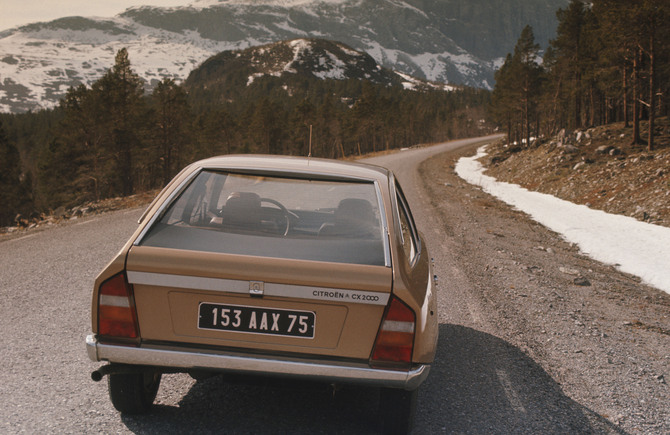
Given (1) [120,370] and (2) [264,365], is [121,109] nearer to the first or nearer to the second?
(1) [120,370]

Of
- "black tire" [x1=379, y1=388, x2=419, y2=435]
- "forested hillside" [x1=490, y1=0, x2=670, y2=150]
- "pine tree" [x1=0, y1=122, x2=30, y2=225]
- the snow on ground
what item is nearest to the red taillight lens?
"black tire" [x1=379, y1=388, x2=419, y2=435]

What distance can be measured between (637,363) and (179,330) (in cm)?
409

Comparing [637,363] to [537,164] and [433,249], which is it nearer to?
[433,249]

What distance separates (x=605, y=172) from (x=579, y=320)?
639 inches

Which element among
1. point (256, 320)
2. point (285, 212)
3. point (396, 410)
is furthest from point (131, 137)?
point (396, 410)

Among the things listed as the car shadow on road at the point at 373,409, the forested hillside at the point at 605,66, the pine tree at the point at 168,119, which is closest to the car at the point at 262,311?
the car shadow on road at the point at 373,409

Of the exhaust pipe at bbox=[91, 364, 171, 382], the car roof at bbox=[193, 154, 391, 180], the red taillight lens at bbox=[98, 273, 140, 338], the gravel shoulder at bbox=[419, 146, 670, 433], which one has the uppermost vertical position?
the car roof at bbox=[193, 154, 391, 180]

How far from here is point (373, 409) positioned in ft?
11.3

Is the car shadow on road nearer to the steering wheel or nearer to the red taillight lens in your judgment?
the red taillight lens

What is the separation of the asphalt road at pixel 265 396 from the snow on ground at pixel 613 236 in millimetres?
5128

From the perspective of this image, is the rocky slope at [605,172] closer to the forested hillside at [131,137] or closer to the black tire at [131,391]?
the black tire at [131,391]

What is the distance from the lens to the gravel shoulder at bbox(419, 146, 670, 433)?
3.91m

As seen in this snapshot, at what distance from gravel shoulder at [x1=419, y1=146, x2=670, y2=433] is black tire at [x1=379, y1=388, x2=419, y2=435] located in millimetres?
1373

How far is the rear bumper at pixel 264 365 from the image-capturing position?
2561 mm
